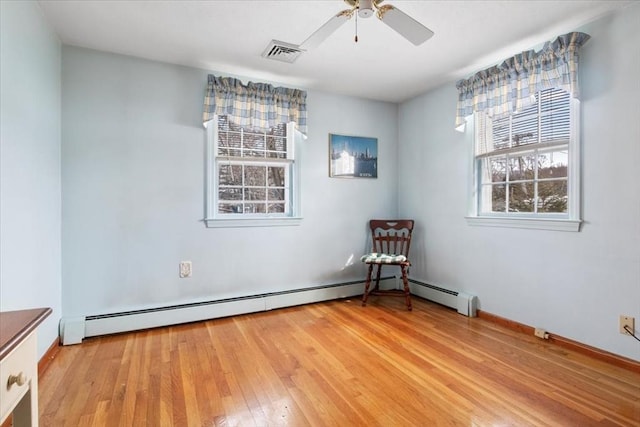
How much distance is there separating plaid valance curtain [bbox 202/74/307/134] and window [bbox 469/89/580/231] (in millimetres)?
1775

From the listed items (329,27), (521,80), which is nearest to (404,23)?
(329,27)

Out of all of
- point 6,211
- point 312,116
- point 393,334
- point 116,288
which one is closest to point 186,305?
point 116,288

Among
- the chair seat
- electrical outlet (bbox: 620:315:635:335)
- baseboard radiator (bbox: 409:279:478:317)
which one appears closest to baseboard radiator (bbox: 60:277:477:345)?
baseboard radiator (bbox: 409:279:478:317)

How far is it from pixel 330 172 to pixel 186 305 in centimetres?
197

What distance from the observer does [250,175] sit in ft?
10.5

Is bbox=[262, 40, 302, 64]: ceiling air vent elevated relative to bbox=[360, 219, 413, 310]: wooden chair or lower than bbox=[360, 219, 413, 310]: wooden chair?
elevated

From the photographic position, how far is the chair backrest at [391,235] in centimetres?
361

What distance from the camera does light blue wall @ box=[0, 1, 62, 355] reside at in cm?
162

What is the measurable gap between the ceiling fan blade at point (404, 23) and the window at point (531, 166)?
143cm

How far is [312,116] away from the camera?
3438 mm

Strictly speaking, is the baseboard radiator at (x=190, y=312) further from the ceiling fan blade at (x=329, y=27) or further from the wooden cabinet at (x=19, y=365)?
the ceiling fan blade at (x=329, y=27)

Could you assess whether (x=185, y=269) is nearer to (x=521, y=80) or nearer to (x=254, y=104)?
(x=254, y=104)

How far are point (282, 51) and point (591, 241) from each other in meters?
2.65

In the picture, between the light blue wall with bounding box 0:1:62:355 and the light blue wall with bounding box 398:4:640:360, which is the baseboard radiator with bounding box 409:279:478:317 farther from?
the light blue wall with bounding box 0:1:62:355
